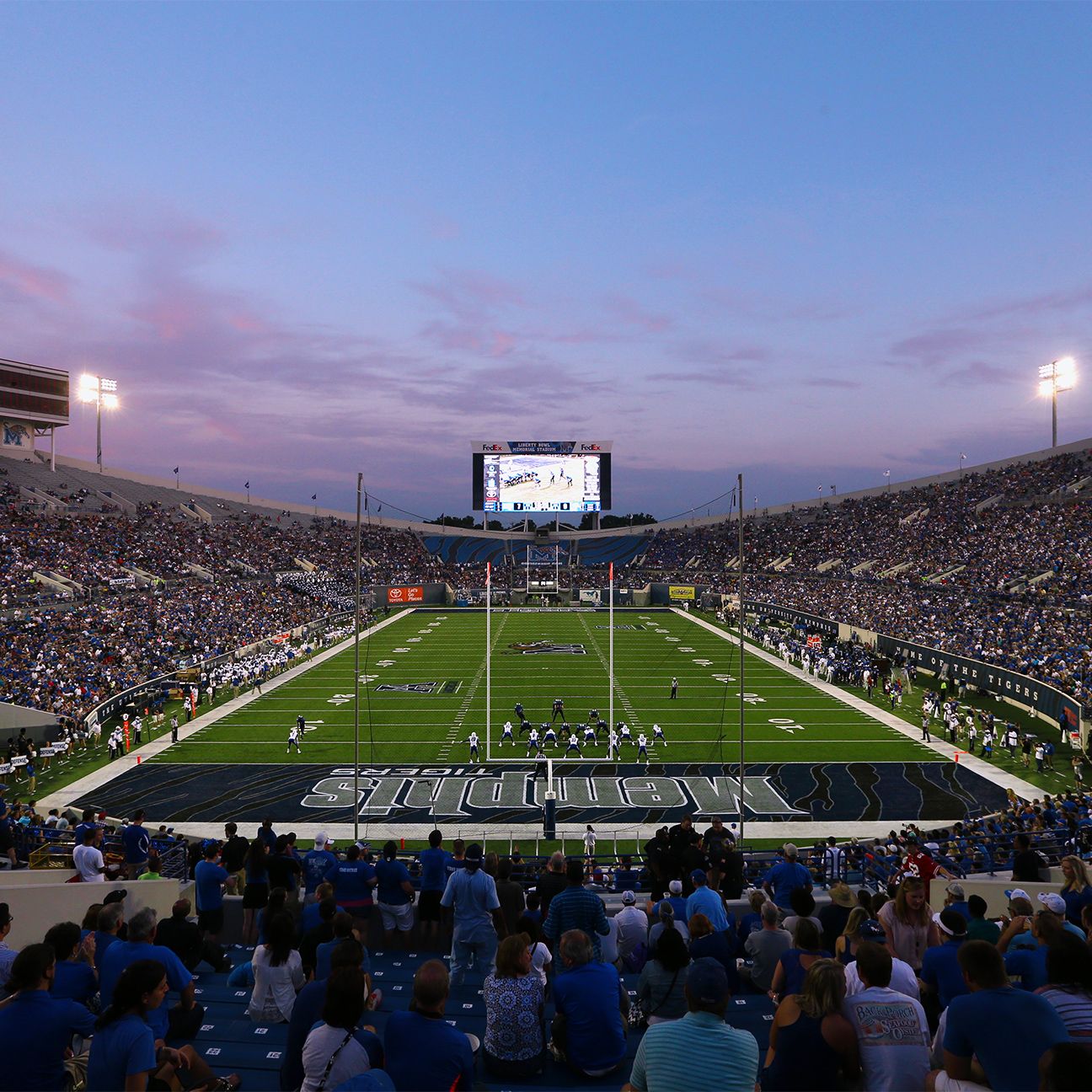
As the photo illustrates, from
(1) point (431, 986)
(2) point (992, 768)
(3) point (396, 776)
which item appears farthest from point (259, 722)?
(1) point (431, 986)

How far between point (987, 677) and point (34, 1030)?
31015 mm

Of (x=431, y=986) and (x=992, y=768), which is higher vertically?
(x=431, y=986)

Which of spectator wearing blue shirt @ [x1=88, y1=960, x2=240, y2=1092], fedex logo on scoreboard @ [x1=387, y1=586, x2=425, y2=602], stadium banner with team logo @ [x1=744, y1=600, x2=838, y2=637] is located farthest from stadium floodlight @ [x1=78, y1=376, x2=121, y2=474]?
spectator wearing blue shirt @ [x1=88, y1=960, x2=240, y2=1092]

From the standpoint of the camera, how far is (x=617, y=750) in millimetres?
23781

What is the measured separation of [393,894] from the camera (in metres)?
7.76

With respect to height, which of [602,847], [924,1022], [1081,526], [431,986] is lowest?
[602,847]

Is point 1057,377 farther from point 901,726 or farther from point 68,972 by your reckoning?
point 68,972

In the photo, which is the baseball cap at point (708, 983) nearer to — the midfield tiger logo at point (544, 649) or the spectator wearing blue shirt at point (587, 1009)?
the spectator wearing blue shirt at point (587, 1009)

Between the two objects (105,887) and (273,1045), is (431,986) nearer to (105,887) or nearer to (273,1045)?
(273,1045)

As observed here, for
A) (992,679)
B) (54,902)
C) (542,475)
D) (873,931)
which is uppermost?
(542,475)

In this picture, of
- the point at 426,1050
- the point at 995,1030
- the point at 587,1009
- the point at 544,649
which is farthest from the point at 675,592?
the point at 426,1050

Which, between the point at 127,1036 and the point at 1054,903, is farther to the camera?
the point at 1054,903

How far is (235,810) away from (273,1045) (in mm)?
15106

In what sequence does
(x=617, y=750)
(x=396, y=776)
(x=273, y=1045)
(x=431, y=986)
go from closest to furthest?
(x=431, y=986) → (x=273, y=1045) → (x=396, y=776) → (x=617, y=750)
